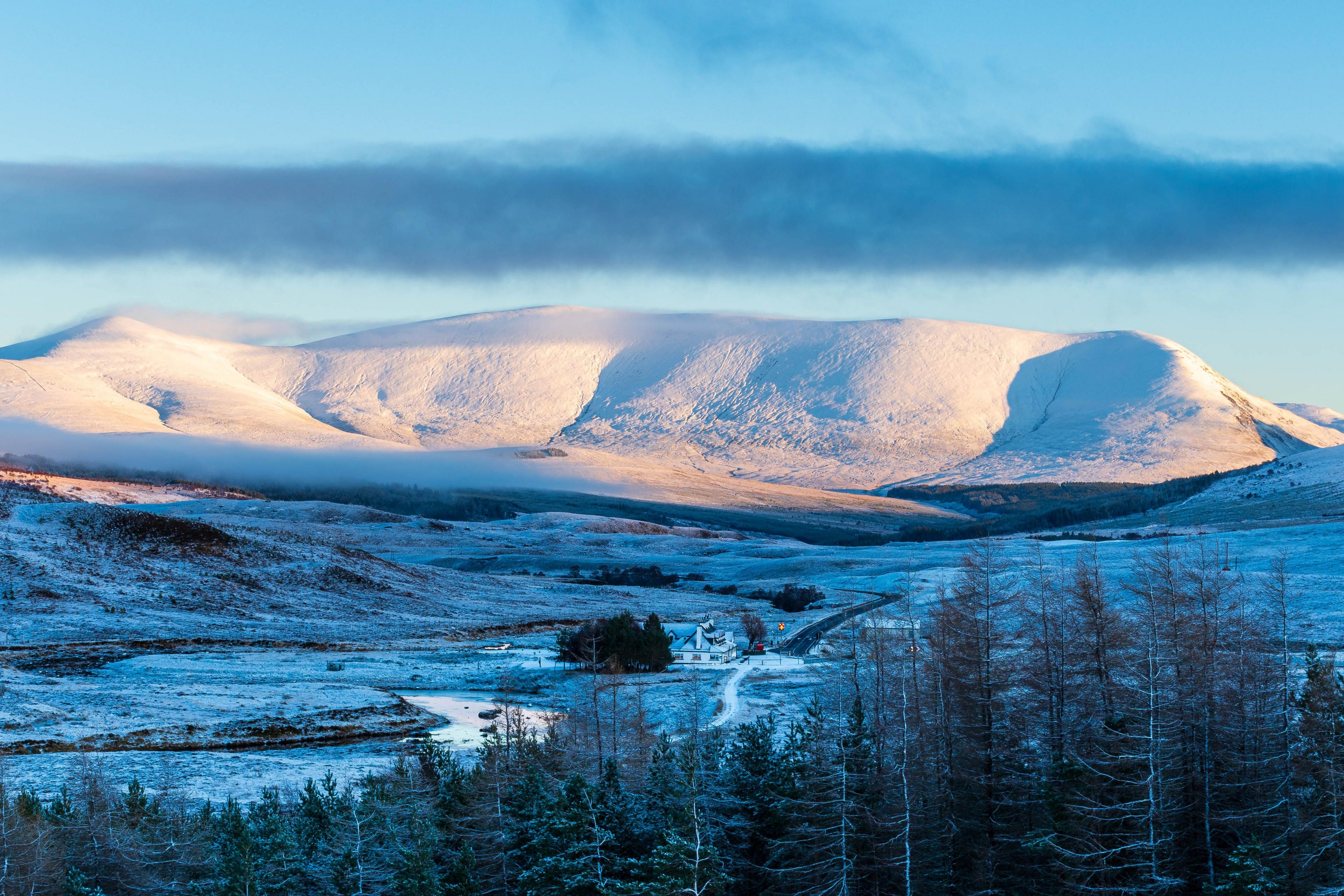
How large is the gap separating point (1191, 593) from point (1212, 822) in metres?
8.45

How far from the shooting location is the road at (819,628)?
286ft

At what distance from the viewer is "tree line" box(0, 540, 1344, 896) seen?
3117cm

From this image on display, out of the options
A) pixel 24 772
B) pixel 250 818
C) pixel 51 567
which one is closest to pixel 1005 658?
pixel 250 818

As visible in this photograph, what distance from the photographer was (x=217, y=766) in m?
46.5

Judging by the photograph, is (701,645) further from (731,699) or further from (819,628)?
(731,699)

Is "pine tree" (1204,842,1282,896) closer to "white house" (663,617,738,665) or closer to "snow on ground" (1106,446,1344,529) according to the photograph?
"white house" (663,617,738,665)

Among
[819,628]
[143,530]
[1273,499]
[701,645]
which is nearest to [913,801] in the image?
[701,645]

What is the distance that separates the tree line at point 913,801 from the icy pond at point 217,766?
2.72m

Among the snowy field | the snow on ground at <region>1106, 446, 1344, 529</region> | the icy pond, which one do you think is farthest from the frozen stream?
the snow on ground at <region>1106, 446, 1344, 529</region>

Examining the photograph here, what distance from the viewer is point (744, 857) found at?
3472 cm

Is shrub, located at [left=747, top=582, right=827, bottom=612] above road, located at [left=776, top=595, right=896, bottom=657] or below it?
below

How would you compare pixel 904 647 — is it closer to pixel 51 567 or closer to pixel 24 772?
pixel 24 772

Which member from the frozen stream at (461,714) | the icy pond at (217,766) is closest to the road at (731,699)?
the frozen stream at (461,714)

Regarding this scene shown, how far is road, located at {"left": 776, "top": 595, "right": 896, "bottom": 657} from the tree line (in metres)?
41.2
